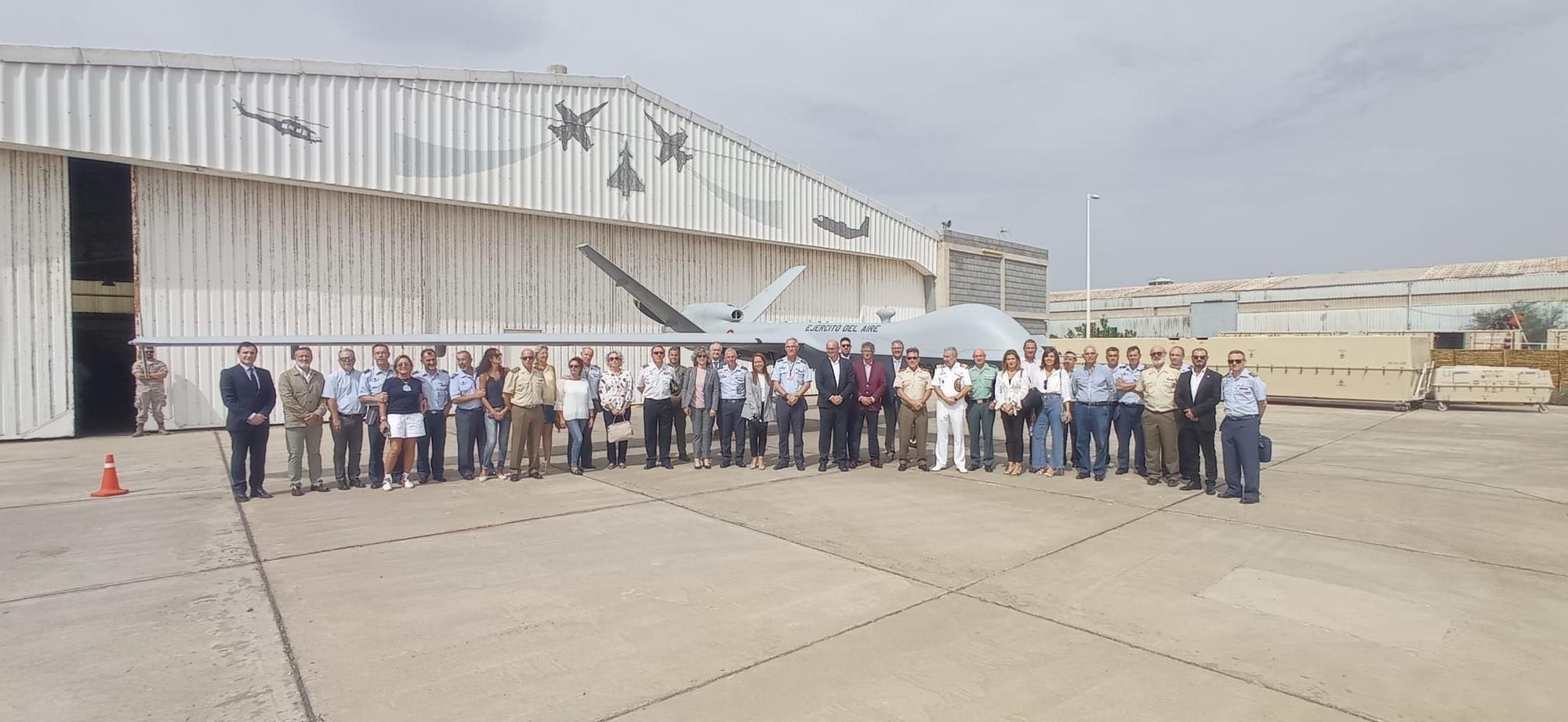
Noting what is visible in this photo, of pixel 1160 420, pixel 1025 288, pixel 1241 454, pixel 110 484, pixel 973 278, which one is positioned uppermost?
pixel 973 278

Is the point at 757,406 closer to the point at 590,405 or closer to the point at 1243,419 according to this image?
the point at 590,405

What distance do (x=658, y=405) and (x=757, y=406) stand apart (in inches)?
50.2

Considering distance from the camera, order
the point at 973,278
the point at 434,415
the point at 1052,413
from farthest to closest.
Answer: the point at 973,278, the point at 1052,413, the point at 434,415

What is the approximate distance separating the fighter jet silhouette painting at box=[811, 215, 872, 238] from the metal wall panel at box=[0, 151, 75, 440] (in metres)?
16.1

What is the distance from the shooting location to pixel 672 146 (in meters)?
17.9

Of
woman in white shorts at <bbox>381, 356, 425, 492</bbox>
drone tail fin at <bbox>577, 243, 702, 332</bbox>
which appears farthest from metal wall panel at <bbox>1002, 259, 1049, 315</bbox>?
woman in white shorts at <bbox>381, 356, 425, 492</bbox>

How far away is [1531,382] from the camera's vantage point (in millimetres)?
17312

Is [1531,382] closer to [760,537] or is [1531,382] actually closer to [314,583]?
[760,537]

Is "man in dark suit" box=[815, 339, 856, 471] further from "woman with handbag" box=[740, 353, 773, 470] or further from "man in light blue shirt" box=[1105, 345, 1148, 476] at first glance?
"man in light blue shirt" box=[1105, 345, 1148, 476]

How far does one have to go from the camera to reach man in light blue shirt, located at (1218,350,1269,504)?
23.4 ft

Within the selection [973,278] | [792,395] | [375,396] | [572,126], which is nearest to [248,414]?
[375,396]

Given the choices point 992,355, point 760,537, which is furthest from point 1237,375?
point 760,537

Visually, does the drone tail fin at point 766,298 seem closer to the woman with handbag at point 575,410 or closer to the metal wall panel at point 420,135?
the metal wall panel at point 420,135

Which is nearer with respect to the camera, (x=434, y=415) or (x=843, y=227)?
(x=434, y=415)
